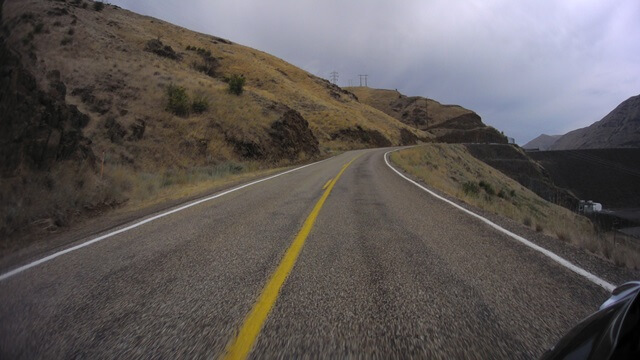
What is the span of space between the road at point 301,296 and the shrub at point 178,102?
21.2 meters

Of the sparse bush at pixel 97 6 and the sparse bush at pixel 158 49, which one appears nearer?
the sparse bush at pixel 158 49

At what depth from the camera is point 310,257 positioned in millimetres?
4887

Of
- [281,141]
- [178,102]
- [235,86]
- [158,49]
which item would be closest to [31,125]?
[178,102]

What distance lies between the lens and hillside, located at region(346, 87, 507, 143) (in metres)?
98.7

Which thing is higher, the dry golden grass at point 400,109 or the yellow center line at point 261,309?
the dry golden grass at point 400,109

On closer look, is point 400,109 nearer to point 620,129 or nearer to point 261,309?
point 620,129

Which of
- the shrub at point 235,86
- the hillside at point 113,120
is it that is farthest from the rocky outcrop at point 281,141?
the shrub at point 235,86

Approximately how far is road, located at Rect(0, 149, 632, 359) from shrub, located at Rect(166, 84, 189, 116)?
21247mm

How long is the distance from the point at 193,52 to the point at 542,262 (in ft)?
187

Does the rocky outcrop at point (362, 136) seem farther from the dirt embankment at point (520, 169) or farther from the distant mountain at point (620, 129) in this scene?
the distant mountain at point (620, 129)

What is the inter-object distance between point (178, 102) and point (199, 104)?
1722mm

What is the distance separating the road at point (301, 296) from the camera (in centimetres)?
281

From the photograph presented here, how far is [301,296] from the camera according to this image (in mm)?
3643

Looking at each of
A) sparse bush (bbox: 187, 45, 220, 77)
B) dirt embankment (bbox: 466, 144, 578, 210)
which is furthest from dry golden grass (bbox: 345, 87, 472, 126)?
sparse bush (bbox: 187, 45, 220, 77)
